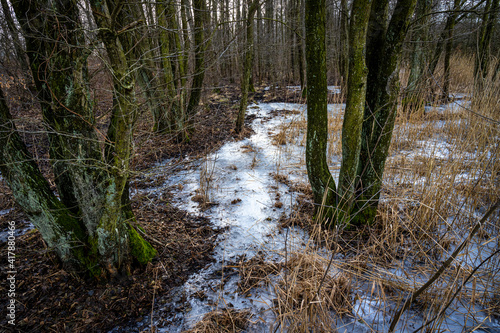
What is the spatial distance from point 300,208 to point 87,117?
2.53m

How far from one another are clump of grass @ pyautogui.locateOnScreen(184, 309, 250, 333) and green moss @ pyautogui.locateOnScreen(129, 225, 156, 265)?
88 cm

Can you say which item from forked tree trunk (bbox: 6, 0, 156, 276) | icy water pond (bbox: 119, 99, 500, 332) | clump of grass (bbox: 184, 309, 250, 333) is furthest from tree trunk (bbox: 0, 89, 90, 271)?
clump of grass (bbox: 184, 309, 250, 333)

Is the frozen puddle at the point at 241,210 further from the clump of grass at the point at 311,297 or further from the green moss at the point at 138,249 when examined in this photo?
the green moss at the point at 138,249

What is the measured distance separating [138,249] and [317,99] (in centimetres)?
233

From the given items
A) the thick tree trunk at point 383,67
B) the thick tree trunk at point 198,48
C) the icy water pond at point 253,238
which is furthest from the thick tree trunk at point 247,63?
the thick tree trunk at point 383,67

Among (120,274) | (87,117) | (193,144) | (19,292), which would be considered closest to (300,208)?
(120,274)

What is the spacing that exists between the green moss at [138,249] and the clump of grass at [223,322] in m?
0.88

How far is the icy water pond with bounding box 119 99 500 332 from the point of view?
1771 mm

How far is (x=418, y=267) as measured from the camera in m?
2.09

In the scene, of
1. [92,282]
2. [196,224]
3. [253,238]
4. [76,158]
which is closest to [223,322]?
[253,238]

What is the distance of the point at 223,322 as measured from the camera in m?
1.83

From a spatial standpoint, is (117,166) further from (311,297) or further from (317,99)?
(317,99)

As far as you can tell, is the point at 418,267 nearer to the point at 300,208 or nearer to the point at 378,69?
the point at 300,208

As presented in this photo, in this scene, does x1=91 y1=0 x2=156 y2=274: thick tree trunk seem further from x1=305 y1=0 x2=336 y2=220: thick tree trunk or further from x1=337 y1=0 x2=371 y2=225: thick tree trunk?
x1=337 y1=0 x2=371 y2=225: thick tree trunk
